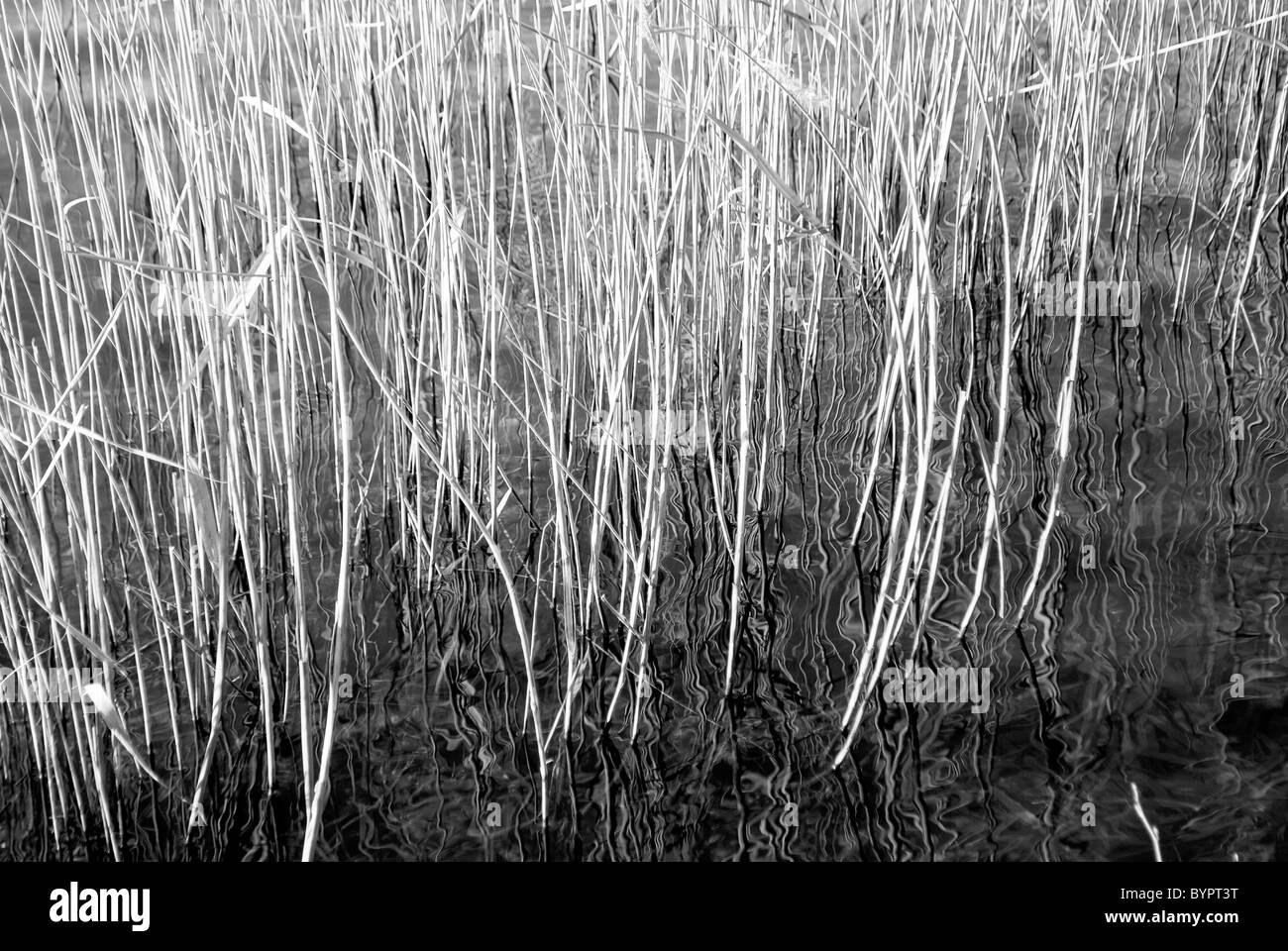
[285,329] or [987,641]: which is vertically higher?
[285,329]

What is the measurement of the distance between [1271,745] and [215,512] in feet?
3.67

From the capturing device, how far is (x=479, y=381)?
1665mm

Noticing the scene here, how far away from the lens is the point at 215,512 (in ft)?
3.54

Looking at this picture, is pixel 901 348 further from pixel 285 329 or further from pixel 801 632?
pixel 285 329

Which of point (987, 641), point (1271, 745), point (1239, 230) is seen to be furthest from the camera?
point (1239, 230)

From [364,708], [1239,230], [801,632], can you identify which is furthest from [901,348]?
[1239,230]

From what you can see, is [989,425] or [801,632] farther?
[989,425]

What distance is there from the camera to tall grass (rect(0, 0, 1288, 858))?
1.09 meters

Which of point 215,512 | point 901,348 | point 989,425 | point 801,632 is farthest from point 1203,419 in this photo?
point 215,512

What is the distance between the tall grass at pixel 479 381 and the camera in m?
1.09

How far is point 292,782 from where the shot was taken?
1204mm
